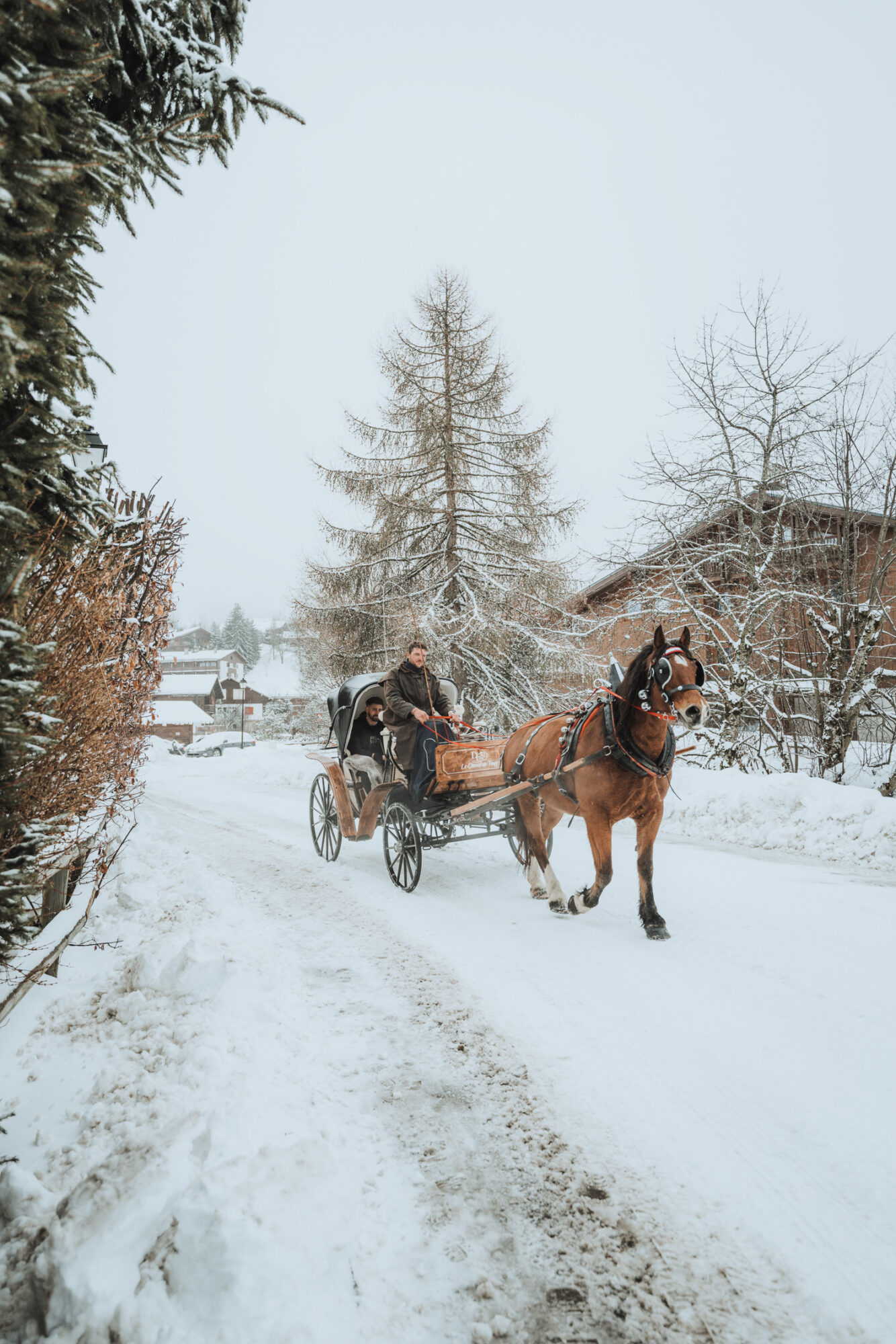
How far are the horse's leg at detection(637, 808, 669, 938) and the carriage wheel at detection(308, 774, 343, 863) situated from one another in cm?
377

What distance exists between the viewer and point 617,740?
195 inches

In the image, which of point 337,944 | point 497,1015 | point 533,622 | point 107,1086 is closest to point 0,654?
point 107,1086

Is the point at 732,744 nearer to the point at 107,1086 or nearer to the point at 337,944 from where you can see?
the point at 337,944

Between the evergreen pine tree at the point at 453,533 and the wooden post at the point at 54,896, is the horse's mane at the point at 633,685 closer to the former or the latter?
the wooden post at the point at 54,896

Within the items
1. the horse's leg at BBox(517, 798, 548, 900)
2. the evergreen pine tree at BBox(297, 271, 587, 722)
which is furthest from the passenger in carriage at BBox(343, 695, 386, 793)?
the evergreen pine tree at BBox(297, 271, 587, 722)

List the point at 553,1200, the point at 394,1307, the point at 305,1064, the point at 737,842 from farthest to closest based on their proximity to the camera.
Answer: the point at 737,842, the point at 305,1064, the point at 553,1200, the point at 394,1307

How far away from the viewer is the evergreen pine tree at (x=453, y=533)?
49.2 feet

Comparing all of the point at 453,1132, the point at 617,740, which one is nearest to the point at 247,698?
the point at 617,740

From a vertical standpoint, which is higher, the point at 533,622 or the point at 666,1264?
the point at 533,622

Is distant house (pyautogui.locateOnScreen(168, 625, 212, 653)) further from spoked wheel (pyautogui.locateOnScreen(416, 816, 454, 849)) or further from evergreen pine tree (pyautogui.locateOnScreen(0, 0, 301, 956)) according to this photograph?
evergreen pine tree (pyautogui.locateOnScreen(0, 0, 301, 956))

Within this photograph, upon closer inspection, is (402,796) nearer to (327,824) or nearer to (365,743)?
(365,743)

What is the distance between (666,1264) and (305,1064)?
166 cm

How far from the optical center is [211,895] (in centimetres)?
578

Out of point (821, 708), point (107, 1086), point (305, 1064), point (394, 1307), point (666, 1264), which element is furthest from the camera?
point (821, 708)
